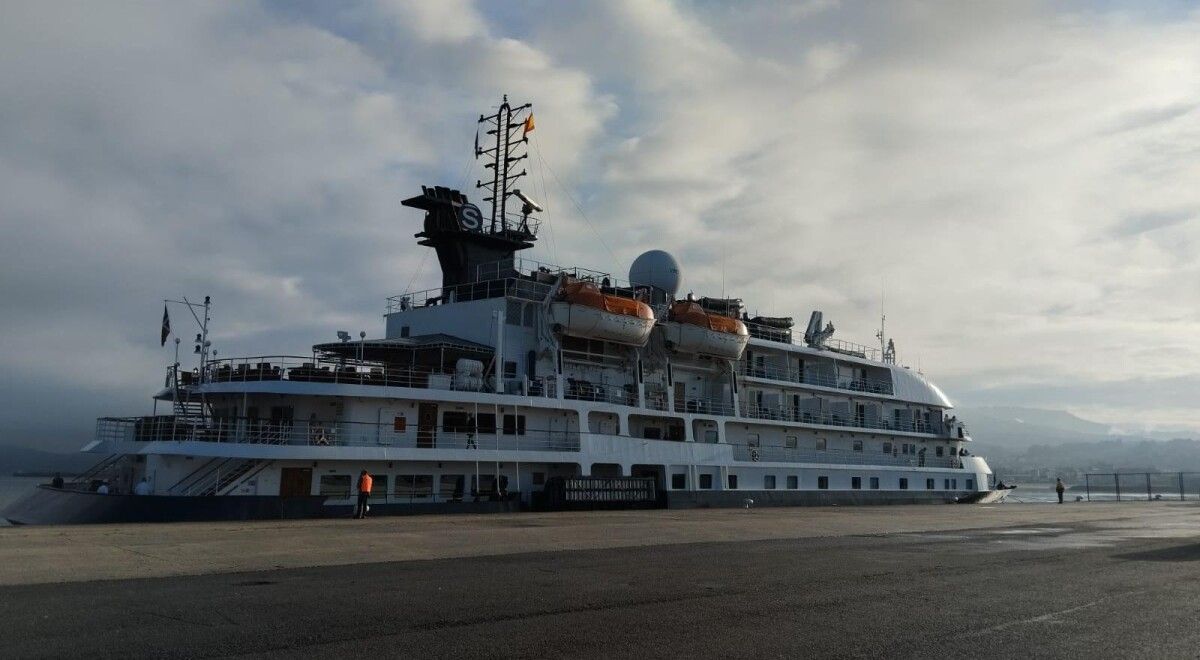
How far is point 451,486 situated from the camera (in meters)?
30.5

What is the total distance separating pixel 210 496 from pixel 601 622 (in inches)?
723

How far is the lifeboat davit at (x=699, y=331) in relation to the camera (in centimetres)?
3778

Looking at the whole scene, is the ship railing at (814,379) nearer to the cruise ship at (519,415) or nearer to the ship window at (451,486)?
the cruise ship at (519,415)

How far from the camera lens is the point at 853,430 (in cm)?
4597

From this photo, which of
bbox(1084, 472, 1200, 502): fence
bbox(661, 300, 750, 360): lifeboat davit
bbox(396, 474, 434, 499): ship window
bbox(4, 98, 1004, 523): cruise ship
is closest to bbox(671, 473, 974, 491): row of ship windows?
bbox(4, 98, 1004, 523): cruise ship

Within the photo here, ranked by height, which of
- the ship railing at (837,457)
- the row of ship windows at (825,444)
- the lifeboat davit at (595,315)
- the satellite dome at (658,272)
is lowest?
the ship railing at (837,457)

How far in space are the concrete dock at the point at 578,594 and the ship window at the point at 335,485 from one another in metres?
6.86

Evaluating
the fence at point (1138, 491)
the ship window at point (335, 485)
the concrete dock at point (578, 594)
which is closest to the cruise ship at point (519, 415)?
the ship window at point (335, 485)

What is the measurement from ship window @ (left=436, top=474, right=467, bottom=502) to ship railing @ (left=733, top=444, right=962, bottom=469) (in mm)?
14691

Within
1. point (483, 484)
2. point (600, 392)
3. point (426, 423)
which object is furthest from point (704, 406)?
point (426, 423)

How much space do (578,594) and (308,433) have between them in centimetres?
1857

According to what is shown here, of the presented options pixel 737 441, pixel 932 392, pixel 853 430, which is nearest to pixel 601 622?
pixel 737 441

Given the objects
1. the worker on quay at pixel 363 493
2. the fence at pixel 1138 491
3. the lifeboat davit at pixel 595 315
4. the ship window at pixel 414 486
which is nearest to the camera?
the worker on quay at pixel 363 493

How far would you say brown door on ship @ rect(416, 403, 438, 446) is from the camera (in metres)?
29.8
